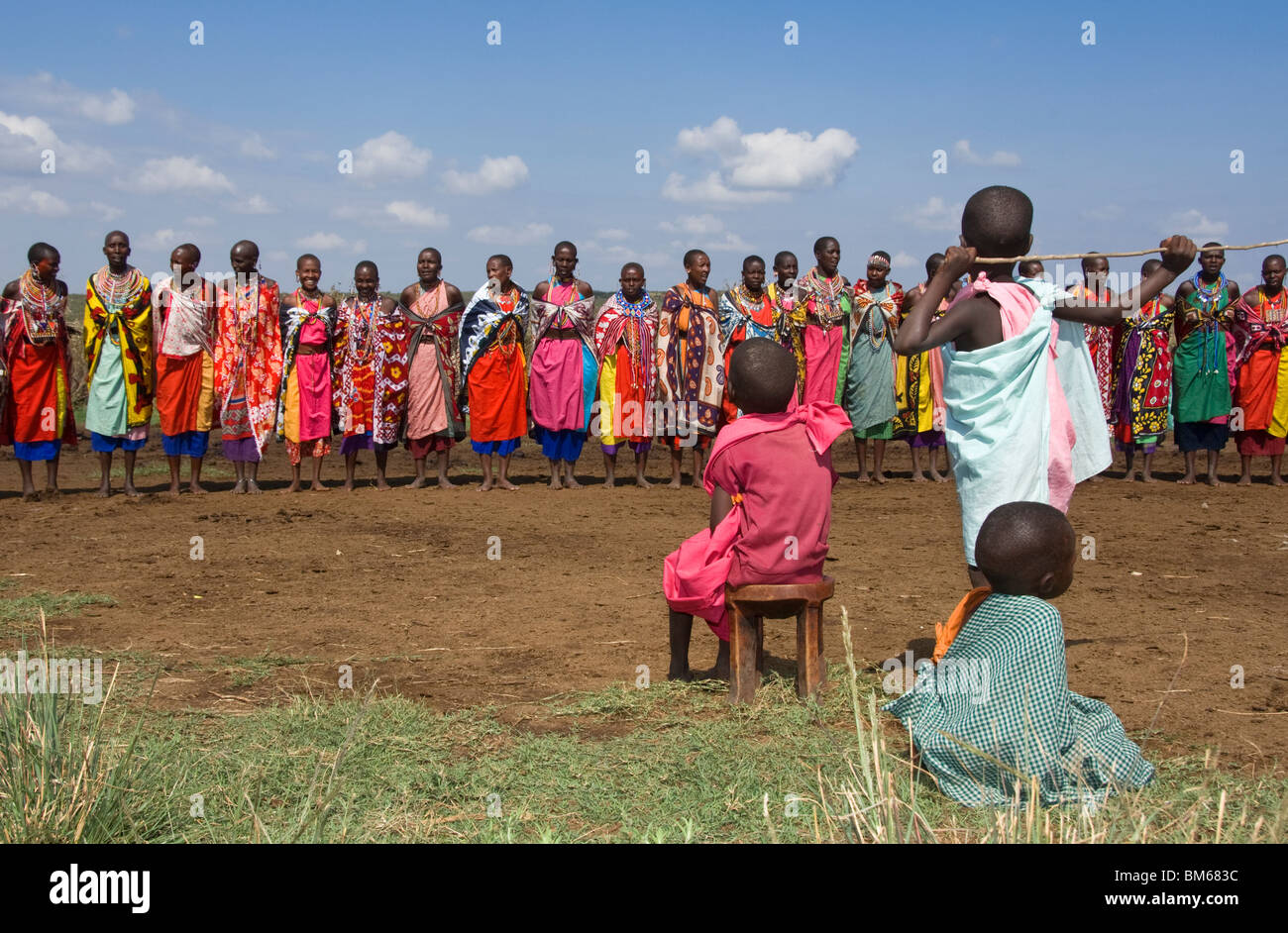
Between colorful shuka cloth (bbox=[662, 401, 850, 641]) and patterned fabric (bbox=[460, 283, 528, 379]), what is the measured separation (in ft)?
24.2

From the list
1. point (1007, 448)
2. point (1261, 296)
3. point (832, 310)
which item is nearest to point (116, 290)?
point (832, 310)

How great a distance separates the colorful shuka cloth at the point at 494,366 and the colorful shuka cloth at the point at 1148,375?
636 cm

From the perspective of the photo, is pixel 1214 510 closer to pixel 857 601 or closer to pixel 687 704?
pixel 857 601

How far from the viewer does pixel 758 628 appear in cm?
463

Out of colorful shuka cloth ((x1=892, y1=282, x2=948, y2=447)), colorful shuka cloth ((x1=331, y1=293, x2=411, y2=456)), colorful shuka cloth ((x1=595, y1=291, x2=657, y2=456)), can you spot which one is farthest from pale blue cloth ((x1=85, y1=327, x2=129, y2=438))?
colorful shuka cloth ((x1=892, y1=282, x2=948, y2=447))

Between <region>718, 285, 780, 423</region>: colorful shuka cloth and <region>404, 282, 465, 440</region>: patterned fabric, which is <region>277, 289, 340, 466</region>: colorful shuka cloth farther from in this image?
<region>718, 285, 780, 423</region>: colorful shuka cloth

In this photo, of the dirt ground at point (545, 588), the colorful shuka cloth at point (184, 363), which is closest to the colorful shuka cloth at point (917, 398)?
the dirt ground at point (545, 588)

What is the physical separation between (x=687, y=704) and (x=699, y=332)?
24.5 feet

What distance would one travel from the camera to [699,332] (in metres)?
11.8

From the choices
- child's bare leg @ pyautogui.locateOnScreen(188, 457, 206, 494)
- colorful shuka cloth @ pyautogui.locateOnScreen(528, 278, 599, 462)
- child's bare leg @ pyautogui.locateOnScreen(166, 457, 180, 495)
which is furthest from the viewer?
colorful shuka cloth @ pyautogui.locateOnScreen(528, 278, 599, 462)

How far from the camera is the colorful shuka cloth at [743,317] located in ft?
38.8

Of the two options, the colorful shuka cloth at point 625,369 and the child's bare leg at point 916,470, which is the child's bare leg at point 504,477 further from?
the child's bare leg at point 916,470

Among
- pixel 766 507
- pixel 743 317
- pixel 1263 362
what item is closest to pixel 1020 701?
pixel 766 507

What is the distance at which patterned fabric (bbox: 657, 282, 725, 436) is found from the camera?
1174 centimetres
